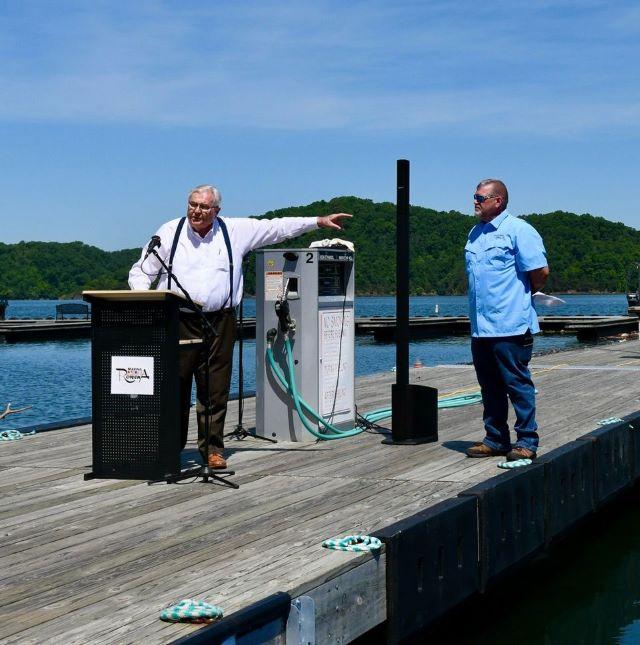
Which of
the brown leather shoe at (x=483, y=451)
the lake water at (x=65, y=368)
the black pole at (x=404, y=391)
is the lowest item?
the lake water at (x=65, y=368)

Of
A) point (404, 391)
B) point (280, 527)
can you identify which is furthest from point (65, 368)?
point (280, 527)

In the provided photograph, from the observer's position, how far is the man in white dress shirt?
6.69m

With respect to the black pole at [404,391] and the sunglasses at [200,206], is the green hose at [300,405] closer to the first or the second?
the black pole at [404,391]

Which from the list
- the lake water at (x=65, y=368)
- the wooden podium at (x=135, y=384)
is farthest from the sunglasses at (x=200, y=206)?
the lake water at (x=65, y=368)

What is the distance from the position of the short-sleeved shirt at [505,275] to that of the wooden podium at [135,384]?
192 cm

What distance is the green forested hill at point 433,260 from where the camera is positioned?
16025cm

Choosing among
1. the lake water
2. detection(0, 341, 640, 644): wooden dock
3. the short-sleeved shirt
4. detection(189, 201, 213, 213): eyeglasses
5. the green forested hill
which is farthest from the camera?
the green forested hill

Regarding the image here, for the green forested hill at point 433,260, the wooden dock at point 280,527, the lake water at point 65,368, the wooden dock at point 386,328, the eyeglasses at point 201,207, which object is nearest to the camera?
the wooden dock at point 280,527

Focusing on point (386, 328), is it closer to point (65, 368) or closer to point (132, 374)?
point (65, 368)

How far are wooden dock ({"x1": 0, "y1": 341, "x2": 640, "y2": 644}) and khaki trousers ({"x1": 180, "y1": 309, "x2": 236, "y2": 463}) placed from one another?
362 millimetres

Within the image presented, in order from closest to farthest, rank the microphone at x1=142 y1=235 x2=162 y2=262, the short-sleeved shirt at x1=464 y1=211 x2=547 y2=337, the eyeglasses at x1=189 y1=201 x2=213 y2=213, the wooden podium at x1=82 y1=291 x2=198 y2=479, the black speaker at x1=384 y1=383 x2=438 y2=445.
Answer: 1. the wooden podium at x1=82 y1=291 x2=198 y2=479
2. the microphone at x1=142 y1=235 x2=162 y2=262
3. the eyeglasses at x1=189 y1=201 x2=213 y2=213
4. the short-sleeved shirt at x1=464 y1=211 x2=547 y2=337
5. the black speaker at x1=384 y1=383 x2=438 y2=445

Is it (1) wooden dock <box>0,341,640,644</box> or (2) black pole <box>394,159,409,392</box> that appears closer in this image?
(1) wooden dock <box>0,341,640,644</box>

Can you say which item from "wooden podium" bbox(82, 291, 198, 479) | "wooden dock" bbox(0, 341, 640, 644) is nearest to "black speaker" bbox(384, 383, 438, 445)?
"wooden dock" bbox(0, 341, 640, 644)

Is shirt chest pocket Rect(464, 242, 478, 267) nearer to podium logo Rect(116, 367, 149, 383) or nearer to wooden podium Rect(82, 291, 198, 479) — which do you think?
wooden podium Rect(82, 291, 198, 479)
